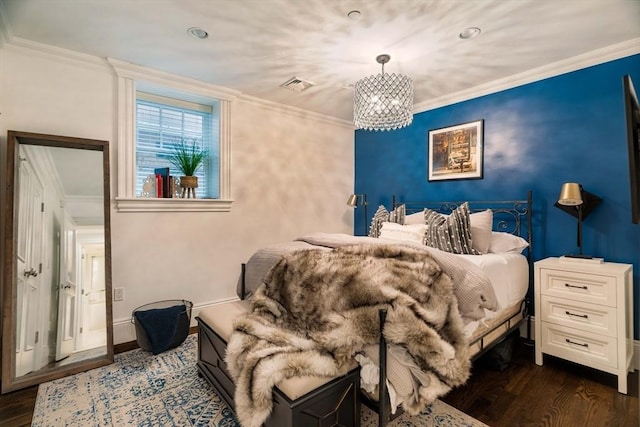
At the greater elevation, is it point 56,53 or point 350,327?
point 56,53

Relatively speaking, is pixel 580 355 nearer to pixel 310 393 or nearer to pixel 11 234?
pixel 310 393

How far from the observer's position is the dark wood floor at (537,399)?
5.74ft

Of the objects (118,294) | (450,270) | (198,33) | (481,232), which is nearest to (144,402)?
(118,294)

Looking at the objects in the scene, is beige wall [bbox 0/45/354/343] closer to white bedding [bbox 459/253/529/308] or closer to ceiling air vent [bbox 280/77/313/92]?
ceiling air vent [bbox 280/77/313/92]

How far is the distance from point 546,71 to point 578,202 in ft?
4.24

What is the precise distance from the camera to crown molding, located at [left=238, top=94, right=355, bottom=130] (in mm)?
3507

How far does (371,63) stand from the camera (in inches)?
105

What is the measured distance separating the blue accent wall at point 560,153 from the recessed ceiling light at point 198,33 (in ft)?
8.60

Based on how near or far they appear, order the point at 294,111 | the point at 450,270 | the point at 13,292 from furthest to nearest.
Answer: the point at 294,111 < the point at 13,292 < the point at 450,270

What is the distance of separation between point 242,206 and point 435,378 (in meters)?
2.69

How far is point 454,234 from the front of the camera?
270 centimetres

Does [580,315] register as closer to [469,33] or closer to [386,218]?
[386,218]

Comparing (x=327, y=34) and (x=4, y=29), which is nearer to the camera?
(x=4, y=29)

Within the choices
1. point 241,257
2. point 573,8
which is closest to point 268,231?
point 241,257
